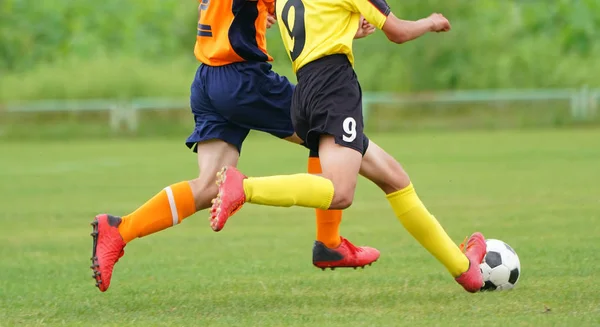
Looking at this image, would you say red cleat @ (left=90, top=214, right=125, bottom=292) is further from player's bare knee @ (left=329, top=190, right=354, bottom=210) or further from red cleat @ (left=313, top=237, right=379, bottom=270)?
red cleat @ (left=313, top=237, right=379, bottom=270)

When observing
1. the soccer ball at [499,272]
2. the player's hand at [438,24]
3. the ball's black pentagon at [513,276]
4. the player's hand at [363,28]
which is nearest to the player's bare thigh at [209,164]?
the player's hand at [363,28]

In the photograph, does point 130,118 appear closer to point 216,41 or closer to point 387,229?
point 387,229

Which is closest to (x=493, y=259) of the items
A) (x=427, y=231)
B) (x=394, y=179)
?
(x=427, y=231)

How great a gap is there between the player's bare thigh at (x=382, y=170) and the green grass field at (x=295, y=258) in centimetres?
54

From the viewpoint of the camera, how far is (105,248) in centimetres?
511

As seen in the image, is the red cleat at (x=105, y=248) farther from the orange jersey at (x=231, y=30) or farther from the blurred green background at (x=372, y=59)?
the blurred green background at (x=372, y=59)

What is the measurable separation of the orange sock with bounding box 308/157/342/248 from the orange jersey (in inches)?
25.4

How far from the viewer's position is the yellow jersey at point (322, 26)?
503cm

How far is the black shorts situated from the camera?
4.95m

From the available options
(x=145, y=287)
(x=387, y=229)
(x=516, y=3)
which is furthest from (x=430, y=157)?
(x=516, y=3)

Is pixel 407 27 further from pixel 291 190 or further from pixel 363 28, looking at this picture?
pixel 291 190

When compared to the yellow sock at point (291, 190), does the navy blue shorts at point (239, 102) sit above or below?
above

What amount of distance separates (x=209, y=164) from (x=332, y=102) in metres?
0.87

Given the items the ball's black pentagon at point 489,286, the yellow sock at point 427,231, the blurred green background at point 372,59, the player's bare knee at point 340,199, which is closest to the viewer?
the player's bare knee at point 340,199
